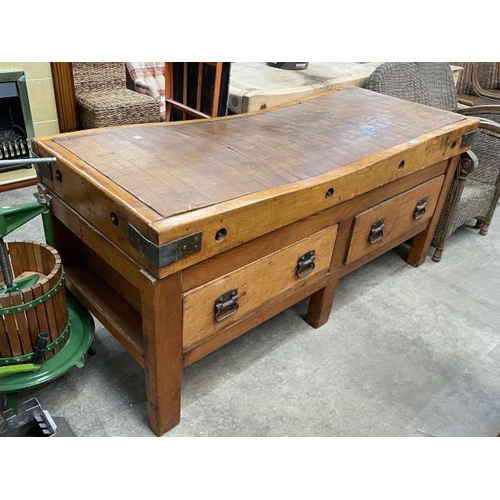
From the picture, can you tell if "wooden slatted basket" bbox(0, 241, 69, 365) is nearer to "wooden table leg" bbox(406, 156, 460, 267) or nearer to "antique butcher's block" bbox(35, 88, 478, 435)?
"antique butcher's block" bbox(35, 88, 478, 435)

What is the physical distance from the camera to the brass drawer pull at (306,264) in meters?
1.68

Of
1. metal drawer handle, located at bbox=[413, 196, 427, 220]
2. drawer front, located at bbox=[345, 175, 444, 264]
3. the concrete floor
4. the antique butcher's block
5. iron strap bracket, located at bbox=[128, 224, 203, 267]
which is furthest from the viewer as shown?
metal drawer handle, located at bbox=[413, 196, 427, 220]

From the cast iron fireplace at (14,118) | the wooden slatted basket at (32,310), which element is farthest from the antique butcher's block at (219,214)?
the cast iron fireplace at (14,118)

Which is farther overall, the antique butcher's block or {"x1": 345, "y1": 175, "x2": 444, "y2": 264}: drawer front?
{"x1": 345, "y1": 175, "x2": 444, "y2": 264}: drawer front

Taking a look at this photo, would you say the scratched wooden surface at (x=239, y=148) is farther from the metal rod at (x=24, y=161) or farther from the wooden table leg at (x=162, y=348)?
the wooden table leg at (x=162, y=348)

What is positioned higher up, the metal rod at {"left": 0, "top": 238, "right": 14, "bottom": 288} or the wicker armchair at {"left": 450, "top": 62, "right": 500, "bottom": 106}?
the wicker armchair at {"left": 450, "top": 62, "right": 500, "bottom": 106}

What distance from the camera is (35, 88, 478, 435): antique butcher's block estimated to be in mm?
1261

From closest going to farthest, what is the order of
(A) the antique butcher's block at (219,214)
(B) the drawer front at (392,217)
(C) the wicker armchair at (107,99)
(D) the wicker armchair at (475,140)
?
(A) the antique butcher's block at (219,214)
(B) the drawer front at (392,217)
(D) the wicker armchair at (475,140)
(C) the wicker armchair at (107,99)

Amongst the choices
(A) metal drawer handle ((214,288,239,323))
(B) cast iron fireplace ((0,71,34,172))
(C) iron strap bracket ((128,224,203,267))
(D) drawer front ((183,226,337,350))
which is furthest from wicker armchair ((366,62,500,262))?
(B) cast iron fireplace ((0,71,34,172))

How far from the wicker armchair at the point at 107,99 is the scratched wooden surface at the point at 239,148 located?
1.50 m

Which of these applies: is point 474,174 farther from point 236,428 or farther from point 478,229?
point 236,428

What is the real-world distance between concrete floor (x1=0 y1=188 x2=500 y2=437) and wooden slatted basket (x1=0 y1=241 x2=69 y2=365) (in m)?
0.24

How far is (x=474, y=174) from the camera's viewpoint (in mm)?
2814

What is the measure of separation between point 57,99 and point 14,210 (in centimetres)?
194
